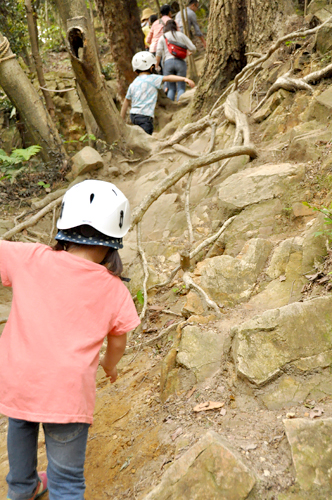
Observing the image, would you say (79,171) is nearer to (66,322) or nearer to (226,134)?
(226,134)

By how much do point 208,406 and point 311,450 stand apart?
2.19ft

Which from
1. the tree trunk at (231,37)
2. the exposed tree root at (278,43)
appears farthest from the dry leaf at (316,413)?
the tree trunk at (231,37)

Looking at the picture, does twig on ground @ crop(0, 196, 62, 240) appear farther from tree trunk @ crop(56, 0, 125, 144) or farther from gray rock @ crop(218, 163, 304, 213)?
gray rock @ crop(218, 163, 304, 213)

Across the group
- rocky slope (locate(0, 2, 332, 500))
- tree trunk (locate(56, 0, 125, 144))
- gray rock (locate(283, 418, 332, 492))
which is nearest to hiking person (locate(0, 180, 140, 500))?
rocky slope (locate(0, 2, 332, 500))

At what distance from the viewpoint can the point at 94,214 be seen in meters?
2.01

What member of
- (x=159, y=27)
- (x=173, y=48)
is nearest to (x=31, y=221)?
(x=173, y=48)

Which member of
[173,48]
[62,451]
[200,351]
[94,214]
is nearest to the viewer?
[62,451]

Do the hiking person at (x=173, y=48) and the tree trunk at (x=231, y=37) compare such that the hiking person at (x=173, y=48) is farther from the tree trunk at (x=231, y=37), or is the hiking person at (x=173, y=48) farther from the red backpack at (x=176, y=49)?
the tree trunk at (x=231, y=37)

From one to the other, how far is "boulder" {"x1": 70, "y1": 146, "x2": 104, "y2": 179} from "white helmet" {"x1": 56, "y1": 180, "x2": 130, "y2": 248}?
4177mm

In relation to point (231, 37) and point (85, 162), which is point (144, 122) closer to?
point (85, 162)

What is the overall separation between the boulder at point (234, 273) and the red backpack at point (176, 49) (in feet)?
21.7

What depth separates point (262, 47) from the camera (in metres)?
6.28

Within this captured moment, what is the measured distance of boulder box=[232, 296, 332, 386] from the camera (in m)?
2.30

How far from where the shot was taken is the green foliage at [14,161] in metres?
5.68
